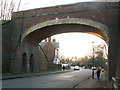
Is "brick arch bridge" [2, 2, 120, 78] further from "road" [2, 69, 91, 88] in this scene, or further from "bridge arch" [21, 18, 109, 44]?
"road" [2, 69, 91, 88]

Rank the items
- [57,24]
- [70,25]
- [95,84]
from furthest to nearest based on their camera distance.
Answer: [70,25], [57,24], [95,84]

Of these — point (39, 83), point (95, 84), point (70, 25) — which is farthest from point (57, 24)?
point (39, 83)

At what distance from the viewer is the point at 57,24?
23766 millimetres

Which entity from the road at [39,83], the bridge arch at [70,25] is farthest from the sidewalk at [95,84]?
the bridge arch at [70,25]

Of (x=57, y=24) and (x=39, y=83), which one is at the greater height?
(x=57, y=24)

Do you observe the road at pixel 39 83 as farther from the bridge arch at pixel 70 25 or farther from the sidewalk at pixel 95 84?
the bridge arch at pixel 70 25

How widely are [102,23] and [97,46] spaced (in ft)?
95.1

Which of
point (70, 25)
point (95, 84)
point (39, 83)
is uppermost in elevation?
point (70, 25)

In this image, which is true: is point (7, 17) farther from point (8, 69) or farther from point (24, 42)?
point (8, 69)

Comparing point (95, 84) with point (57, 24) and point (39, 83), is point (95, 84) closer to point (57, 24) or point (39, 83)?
point (39, 83)

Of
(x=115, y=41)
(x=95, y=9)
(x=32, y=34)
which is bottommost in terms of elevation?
(x=115, y=41)

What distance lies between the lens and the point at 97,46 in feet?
164

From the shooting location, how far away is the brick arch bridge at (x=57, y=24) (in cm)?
2088

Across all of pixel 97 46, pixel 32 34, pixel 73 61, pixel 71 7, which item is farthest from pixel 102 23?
pixel 73 61
